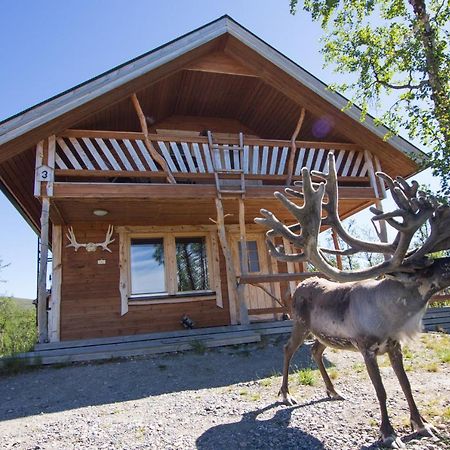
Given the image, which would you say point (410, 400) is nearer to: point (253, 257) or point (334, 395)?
point (334, 395)

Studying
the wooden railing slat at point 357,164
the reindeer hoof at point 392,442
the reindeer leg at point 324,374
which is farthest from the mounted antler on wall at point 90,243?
the reindeer hoof at point 392,442

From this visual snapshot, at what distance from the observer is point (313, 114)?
33.7ft

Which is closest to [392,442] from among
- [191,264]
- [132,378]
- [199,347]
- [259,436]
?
[259,436]

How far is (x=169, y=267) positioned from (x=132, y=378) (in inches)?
187

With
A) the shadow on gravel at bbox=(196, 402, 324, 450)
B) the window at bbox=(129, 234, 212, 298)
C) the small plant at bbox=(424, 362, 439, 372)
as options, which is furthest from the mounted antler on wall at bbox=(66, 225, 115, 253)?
the small plant at bbox=(424, 362, 439, 372)

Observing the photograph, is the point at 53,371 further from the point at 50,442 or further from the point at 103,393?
the point at 50,442

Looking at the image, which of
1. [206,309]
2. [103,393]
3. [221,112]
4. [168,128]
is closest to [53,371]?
[103,393]

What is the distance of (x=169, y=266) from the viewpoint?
424 inches

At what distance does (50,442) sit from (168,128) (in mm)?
9012

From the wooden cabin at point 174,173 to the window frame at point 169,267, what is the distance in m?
0.03

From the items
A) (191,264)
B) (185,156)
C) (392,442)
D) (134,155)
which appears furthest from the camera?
(191,264)

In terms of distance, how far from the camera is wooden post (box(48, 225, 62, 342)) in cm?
905

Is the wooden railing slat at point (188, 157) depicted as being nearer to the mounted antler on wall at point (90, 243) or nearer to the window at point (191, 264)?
the window at point (191, 264)

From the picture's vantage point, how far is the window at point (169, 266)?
1059cm
